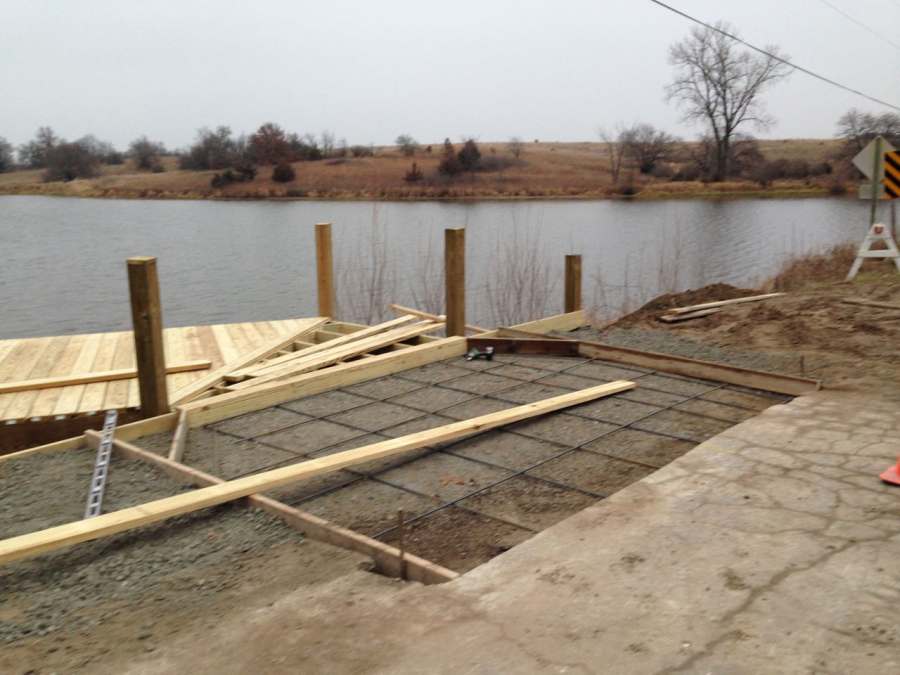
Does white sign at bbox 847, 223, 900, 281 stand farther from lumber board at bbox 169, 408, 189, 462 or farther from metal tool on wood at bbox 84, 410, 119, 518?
metal tool on wood at bbox 84, 410, 119, 518

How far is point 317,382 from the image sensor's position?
19.0 ft

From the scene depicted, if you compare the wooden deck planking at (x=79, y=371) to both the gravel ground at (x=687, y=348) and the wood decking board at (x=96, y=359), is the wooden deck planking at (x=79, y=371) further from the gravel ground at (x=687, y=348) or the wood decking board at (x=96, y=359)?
the gravel ground at (x=687, y=348)

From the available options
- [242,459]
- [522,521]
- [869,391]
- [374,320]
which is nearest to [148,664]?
[522,521]

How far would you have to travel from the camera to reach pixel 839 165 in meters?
37.0

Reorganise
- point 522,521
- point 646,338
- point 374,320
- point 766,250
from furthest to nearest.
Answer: point 766,250
point 374,320
point 646,338
point 522,521

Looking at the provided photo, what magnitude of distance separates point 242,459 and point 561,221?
64.2 ft

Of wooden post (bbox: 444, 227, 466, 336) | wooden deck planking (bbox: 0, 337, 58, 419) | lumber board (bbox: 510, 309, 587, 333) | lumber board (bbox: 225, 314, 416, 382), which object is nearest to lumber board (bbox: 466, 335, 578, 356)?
wooden post (bbox: 444, 227, 466, 336)

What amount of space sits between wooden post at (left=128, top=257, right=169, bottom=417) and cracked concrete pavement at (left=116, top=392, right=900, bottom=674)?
2.52m

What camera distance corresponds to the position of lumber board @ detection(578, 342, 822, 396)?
17.8ft

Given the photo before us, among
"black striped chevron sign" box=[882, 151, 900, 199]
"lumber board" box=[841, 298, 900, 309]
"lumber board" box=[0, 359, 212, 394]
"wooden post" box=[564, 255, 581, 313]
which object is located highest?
"black striped chevron sign" box=[882, 151, 900, 199]

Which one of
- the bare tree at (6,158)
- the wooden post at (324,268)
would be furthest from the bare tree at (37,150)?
the wooden post at (324,268)

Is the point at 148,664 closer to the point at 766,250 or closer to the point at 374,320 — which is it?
the point at 374,320

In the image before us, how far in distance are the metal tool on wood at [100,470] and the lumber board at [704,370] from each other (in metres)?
3.84

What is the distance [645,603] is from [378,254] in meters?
13.2
